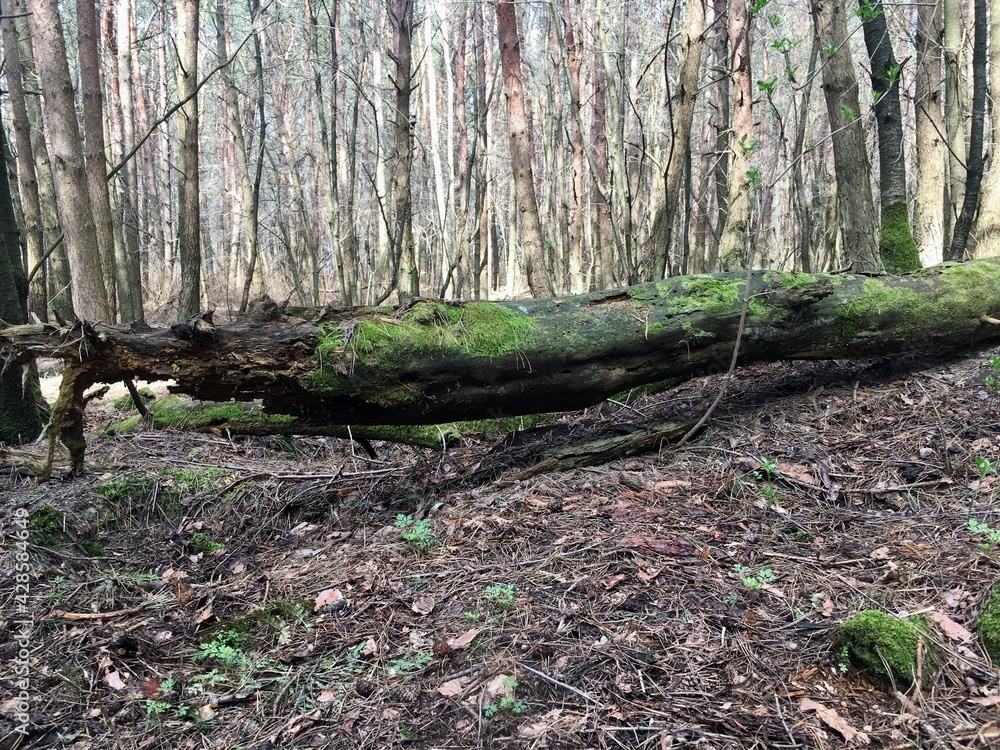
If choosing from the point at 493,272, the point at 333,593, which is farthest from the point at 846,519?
the point at 493,272

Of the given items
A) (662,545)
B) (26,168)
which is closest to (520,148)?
(662,545)

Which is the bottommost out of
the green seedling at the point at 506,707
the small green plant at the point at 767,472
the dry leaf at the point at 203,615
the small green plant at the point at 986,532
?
the green seedling at the point at 506,707

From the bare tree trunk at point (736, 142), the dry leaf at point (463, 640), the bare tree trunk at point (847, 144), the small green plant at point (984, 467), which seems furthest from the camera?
the bare tree trunk at point (736, 142)

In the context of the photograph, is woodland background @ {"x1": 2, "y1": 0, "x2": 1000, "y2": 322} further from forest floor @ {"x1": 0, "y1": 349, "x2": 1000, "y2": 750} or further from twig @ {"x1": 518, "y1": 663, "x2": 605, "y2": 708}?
twig @ {"x1": 518, "y1": 663, "x2": 605, "y2": 708}

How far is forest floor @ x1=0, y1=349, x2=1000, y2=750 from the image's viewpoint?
2129 millimetres

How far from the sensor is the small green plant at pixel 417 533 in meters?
3.33

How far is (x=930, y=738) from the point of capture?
195 centimetres

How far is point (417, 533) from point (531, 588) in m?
0.88

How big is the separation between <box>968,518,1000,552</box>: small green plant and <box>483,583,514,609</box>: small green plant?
2.13 m

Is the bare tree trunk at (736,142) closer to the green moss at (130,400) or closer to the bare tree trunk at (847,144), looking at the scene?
the bare tree trunk at (847,144)

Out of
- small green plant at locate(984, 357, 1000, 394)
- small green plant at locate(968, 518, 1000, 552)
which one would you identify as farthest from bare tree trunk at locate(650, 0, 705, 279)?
small green plant at locate(968, 518, 1000, 552)

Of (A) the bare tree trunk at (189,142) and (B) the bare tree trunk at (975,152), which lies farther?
(A) the bare tree trunk at (189,142)

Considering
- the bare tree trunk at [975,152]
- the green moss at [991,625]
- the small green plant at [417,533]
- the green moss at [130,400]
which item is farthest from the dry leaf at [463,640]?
the bare tree trunk at [975,152]

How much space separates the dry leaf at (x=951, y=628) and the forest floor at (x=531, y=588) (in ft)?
0.04
